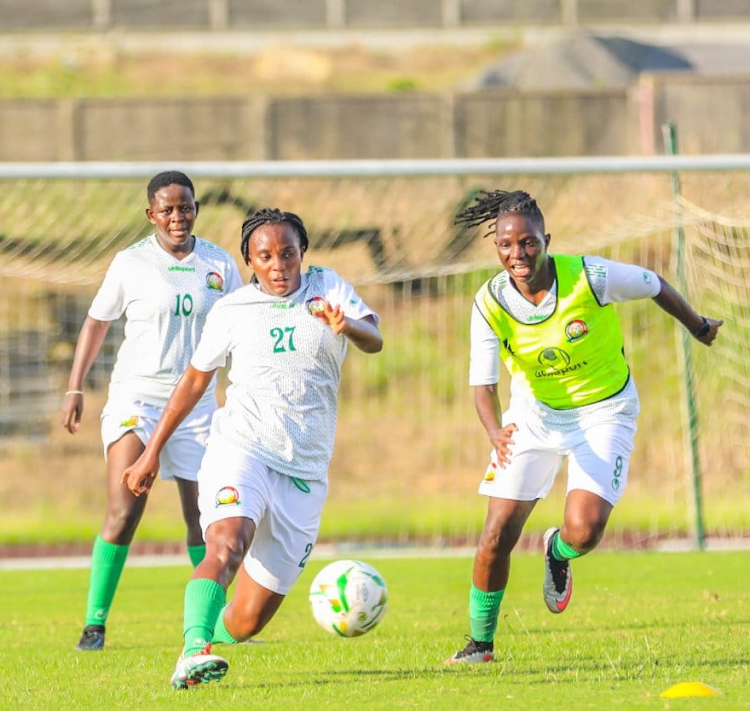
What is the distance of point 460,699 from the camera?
550 cm

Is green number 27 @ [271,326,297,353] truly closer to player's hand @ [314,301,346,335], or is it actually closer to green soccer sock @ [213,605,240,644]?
player's hand @ [314,301,346,335]

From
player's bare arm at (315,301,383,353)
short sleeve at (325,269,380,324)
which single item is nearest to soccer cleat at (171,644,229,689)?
player's bare arm at (315,301,383,353)

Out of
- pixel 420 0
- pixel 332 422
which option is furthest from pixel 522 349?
pixel 420 0

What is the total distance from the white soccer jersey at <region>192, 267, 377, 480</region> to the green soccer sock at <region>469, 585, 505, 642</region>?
41.8 inches

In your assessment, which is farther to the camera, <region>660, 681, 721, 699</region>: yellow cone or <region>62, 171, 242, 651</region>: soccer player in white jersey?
<region>62, 171, 242, 651</region>: soccer player in white jersey

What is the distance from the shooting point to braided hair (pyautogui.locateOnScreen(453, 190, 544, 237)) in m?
6.48

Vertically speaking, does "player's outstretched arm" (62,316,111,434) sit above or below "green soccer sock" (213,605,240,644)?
above

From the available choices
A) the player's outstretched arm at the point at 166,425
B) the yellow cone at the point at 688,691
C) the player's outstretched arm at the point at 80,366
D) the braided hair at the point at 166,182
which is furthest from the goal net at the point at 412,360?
the yellow cone at the point at 688,691

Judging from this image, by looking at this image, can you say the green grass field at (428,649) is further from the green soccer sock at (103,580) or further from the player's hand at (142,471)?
the player's hand at (142,471)

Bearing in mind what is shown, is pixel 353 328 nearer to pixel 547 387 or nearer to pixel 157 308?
pixel 547 387

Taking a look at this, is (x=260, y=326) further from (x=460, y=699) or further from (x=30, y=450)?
(x=30, y=450)

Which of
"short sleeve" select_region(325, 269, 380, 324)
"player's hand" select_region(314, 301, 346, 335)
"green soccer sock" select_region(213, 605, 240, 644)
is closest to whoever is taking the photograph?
"player's hand" select_region(314, 301, 346, 335)

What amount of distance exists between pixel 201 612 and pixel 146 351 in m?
2.37

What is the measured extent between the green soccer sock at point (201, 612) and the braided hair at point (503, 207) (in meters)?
2.14
